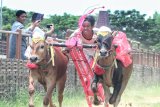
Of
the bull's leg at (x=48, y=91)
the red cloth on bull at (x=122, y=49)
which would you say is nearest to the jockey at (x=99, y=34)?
the red cloth on bull at (x=122, y=49)

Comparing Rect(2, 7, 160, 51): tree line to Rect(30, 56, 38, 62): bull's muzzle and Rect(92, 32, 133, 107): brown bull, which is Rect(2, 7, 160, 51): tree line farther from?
Rect(30, 56, 38, 62): bull's muzzle

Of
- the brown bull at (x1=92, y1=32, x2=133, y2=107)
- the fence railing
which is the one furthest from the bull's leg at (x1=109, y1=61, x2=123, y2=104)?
the fence railing

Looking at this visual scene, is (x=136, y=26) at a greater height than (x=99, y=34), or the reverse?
(x=99, y=34)

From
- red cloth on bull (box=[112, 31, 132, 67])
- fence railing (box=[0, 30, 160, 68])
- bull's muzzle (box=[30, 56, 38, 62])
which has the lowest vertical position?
fence railing (box=[0, 30, 160, 68])

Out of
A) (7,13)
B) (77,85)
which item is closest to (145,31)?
(7,13)

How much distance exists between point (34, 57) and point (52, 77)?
1.02m

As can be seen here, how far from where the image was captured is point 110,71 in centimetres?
1085

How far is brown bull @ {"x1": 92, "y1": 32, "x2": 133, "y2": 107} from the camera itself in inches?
406

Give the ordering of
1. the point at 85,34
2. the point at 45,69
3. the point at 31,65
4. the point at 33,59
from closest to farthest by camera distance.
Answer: the point at 33,59 → the point at 31,65 → the point at 45,69 → the point at 85,34

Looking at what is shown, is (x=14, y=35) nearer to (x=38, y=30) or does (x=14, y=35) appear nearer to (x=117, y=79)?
(x=38, y=30)

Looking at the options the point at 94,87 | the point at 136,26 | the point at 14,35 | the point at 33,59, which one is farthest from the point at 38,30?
the point at 136,26

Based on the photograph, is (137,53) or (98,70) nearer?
(98,70)

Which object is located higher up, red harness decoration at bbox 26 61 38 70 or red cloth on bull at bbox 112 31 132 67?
red cloth on bull at bbox 112 31 132 67

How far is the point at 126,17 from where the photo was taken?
4925cm
